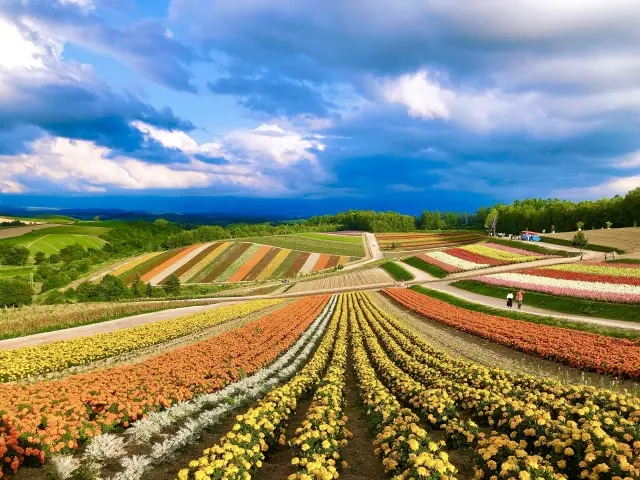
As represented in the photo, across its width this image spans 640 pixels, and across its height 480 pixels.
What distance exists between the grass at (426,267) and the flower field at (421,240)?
31125mm

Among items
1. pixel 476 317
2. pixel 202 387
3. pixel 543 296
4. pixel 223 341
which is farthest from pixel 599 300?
pixel 202 387

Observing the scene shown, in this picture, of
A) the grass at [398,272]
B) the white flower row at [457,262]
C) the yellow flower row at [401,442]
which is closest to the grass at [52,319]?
the yellow flower row at [401,442]

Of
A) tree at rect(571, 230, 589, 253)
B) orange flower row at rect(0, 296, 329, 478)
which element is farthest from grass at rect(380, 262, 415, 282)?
orange flower row at rect(0, 296, 329, 478)

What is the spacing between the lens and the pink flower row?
30281 mm

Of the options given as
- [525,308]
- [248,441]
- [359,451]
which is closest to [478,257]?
[525,308]

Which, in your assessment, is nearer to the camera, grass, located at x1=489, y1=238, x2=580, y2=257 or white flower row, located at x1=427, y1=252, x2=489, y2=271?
white flower row, located at x1=427, y1=252, x2=489, y2=271

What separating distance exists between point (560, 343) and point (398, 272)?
4517cm

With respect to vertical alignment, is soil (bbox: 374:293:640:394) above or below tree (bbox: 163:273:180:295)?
above

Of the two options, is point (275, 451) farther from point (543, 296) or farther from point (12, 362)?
point (543, 296)

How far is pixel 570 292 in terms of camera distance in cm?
3494

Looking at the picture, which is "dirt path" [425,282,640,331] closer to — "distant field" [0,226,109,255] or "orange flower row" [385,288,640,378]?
"orange flower row" [385,288,640,378]

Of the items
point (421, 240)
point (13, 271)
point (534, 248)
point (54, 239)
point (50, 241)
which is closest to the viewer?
point (534, 248)

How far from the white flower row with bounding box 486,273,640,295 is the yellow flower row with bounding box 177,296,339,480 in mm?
31832

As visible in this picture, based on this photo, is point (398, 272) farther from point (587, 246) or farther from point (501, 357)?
point (501, 357)
